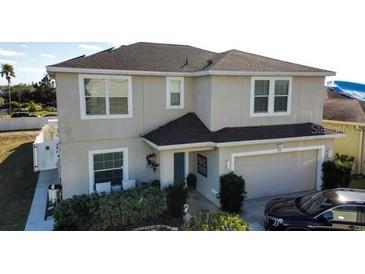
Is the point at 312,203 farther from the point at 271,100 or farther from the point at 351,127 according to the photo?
the point at 351,127

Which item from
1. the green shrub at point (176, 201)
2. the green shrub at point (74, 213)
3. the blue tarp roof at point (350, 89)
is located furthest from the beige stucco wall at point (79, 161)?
the blue tarp roof at point (350, 89)

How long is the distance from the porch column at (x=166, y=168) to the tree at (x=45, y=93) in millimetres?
46502

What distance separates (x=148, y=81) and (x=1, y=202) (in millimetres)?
8023

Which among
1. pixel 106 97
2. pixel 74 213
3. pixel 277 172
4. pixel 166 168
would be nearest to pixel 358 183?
pixel 277 172

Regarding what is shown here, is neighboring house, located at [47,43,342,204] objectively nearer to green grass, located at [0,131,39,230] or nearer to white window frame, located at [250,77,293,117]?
white window frame, located at [250,77,293,117]

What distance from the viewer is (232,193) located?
32.2 feet

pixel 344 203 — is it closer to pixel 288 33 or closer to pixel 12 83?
pixel 288 33

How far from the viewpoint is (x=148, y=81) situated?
10977 millimetres

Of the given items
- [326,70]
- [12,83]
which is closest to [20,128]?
[12,83]

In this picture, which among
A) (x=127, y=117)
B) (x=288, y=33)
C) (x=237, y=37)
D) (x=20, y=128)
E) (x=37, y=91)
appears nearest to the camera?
(x=288, y=33)

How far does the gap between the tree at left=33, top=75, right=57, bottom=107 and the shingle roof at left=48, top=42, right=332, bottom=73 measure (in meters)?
43.0

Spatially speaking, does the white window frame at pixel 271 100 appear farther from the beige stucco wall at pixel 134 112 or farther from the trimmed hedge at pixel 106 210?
the trimmed hedge at pixel 106 210

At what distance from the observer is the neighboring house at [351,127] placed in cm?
1410

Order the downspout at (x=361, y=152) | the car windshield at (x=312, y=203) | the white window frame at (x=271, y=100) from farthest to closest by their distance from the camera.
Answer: the downspout at (x=361, y=152), the white window frame at (x=271, y=100), the car windshield at (x=312, y=203)
